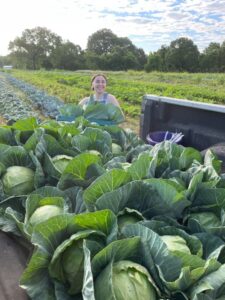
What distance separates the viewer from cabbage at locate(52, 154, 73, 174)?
1.91 metres

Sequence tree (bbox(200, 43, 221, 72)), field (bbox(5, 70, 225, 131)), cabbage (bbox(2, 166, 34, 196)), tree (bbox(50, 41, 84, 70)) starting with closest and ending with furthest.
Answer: cabbage (bbox(2, 166, 34, 196)) < field (bbox(5, 70, 225, 131)) < tree (bbox(200, 43, 221, 72)) < tree (bbox(50, 41, 84, 70))

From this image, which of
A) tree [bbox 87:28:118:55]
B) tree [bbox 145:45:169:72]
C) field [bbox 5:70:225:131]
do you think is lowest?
field [bbox 5:70:225:131]

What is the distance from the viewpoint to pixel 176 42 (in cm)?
5834

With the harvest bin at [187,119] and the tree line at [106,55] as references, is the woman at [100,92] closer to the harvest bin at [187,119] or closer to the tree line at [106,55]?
the harvest bin at [187,119]

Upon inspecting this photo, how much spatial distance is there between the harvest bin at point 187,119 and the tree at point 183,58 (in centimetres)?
5155

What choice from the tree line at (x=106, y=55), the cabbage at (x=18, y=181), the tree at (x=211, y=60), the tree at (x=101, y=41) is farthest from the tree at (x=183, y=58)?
the cabbage at (x=18, y=181)

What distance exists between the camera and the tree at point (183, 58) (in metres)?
53.8

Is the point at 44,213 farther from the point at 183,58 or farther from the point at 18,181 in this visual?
the point at 183,58

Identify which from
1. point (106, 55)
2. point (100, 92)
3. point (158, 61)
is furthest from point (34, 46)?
point (100, 92)

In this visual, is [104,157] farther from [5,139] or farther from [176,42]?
[176,42]

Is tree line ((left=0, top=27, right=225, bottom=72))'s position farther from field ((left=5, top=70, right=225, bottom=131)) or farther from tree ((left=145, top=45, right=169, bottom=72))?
field ((left=5, top=70, right=225, bottom=131))

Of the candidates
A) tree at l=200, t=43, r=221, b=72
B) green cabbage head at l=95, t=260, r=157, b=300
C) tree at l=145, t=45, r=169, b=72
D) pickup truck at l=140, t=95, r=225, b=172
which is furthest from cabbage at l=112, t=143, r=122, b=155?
tree at l=145, t=45, r=169, b=72

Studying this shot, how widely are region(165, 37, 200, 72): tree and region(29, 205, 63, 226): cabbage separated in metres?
54.6

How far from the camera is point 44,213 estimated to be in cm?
152
